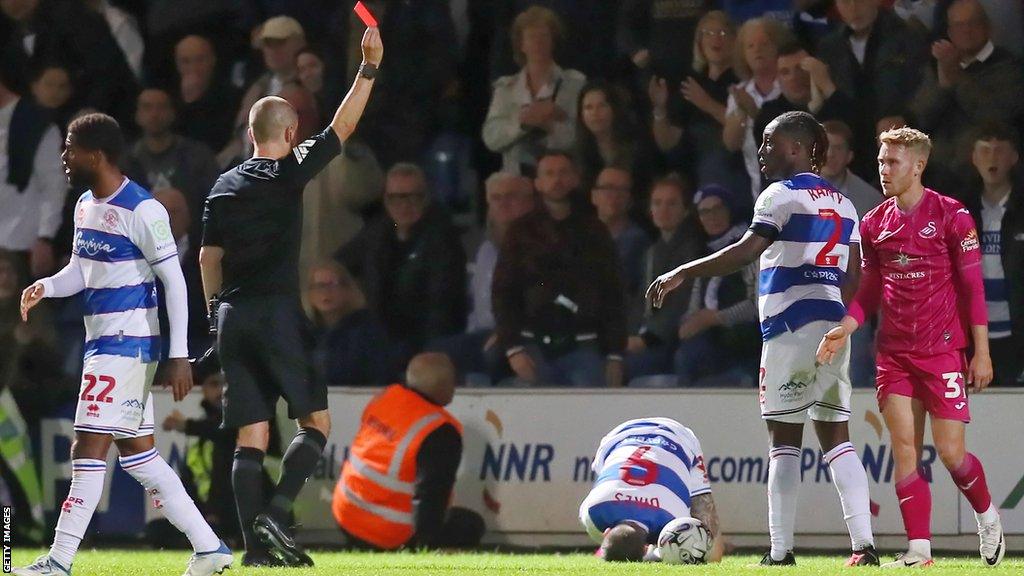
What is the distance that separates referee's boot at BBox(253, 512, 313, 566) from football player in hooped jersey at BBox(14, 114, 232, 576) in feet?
1.48

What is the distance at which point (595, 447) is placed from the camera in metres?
10.5

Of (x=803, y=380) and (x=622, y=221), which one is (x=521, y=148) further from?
(x=803, y=380)

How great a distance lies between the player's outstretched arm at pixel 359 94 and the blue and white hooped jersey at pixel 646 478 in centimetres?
206

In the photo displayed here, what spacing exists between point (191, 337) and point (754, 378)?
3950mm

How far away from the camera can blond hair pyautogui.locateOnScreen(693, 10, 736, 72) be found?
36.7ft

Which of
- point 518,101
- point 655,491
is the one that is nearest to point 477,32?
point 518,101

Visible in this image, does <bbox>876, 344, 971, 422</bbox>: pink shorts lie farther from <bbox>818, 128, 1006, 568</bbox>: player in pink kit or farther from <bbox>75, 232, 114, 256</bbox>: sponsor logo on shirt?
<bbox>75, 232, 114, 256</bbox>: sponsor logo on shirt

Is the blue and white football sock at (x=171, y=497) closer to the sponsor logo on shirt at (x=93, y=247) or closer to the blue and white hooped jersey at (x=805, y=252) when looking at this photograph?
the sponsor logo on shirt at (x=93, y=247)

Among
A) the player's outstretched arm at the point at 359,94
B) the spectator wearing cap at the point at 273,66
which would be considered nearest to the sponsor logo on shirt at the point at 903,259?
the player's outstretched arm at the point at 359,94

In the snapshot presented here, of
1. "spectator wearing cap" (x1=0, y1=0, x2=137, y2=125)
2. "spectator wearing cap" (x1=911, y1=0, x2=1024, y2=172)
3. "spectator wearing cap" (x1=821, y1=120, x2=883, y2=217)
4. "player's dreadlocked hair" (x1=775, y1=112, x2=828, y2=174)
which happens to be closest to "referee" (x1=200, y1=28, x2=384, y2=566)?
"player's dreadlocked hair" (x1=775, y1=112, x2=828, y2=174)

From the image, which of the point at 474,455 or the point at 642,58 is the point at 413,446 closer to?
the point at 474,455

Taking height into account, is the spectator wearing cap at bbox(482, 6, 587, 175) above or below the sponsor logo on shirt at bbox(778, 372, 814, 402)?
above

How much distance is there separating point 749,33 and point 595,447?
291cm

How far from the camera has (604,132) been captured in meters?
11.3
